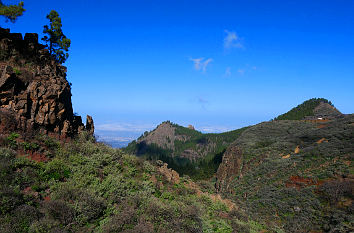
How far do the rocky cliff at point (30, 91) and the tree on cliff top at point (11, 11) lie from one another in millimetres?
1373

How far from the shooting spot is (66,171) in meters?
15.6

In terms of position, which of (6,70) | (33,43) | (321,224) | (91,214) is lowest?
(321,224)

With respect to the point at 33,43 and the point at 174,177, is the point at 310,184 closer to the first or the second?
the point at 174,177

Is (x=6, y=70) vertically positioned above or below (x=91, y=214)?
above

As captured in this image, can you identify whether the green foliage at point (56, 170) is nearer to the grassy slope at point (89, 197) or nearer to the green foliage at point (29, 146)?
the grassy slope at point (89, 197)

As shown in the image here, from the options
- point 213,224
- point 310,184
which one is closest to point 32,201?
point 213,224

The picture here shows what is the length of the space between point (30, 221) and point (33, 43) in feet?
59.3

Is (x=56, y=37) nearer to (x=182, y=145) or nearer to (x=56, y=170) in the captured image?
(x=56, y=170)

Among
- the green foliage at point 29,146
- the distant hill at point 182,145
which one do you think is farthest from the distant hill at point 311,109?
the green foliage at point 29,146

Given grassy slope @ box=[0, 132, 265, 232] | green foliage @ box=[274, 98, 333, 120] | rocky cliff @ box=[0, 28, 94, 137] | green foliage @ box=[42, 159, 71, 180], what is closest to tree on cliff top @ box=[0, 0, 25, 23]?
rocky cliff @ box=[0, 28, 94, 137]

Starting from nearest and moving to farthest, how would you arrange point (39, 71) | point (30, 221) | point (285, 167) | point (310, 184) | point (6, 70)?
point (30, 221) → point (6, 70) → point (39, 71) → point (310, 184) → point (285, 167)

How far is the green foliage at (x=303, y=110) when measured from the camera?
87.2 meters

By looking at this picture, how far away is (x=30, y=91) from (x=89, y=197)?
1052 cm

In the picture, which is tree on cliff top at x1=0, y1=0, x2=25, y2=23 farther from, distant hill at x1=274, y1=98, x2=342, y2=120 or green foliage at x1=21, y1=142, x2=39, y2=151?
distant hill at x1=274, y1=98, x2=342, y2=120
